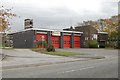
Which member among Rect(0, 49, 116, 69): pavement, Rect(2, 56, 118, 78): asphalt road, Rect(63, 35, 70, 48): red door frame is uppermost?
Rect(63, 35, 70, 48): red door frame

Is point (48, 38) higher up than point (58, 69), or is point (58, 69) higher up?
point (48, 38)

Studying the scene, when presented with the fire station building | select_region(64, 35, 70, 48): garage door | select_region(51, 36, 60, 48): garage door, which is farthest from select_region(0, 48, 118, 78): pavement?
select_region(64, 35, 70, 48): garage door

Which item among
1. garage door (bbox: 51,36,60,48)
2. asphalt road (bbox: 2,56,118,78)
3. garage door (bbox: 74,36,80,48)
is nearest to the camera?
asphalt road (bbox: 2,56,118,78)

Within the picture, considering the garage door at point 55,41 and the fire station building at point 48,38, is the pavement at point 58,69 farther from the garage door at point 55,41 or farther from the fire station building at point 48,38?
the garage door at point 55,41

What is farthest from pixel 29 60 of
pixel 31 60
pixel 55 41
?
pixel 55 41

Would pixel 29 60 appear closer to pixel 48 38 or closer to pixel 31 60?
pixel 31 60

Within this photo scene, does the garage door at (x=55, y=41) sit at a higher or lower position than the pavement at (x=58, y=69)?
higher

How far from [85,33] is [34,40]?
61.1 ft

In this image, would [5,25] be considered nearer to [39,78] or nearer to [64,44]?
[39,78]

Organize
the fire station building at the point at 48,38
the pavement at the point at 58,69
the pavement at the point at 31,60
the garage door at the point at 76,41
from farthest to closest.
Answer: the garage door at the point at 76,41, the fire station building at the point at 48,38, the pavement at the point at 31,60, the pavement at the point at 58,69

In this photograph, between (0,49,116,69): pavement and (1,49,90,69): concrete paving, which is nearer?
(1,49,90,69): concrete paving

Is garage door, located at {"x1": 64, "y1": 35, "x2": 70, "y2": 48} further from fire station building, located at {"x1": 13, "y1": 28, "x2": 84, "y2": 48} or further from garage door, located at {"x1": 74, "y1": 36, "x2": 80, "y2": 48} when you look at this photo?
garage door, located at {"x1": 74, "y1": 36, "x2": 80, "y2": 48}

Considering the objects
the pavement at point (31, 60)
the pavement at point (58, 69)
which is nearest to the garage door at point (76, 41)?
the pavement at point (31, 60)

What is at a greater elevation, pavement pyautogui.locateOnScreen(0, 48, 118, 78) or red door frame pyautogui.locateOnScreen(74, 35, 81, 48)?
red door frame pyautogui.locateOnScreen(74, 35, 81, 48)
